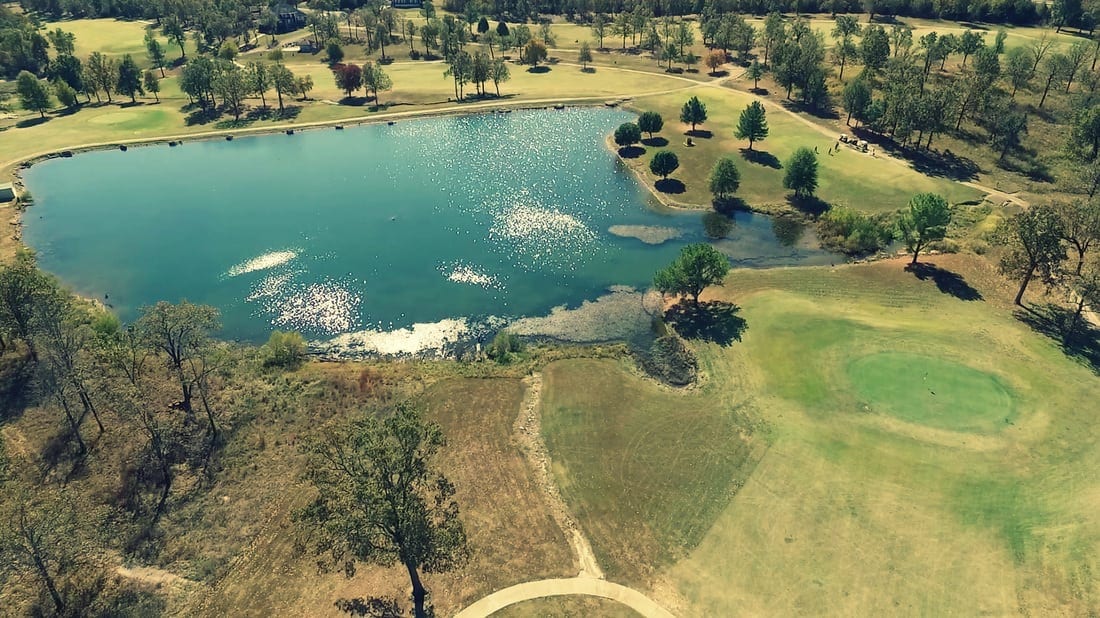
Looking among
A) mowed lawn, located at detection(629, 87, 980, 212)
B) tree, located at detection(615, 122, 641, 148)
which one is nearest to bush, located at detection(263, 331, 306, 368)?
mowed lawn, located at detection(629, 87, 980, 212)

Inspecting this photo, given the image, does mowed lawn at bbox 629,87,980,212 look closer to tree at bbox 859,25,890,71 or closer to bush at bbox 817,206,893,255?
bush at bbox 817,206,893,255

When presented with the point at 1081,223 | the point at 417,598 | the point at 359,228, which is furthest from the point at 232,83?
the point at 1081,223

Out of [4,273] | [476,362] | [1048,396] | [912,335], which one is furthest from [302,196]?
[1048,396]

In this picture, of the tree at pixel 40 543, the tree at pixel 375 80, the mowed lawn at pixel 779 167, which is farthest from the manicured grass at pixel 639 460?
the tree at pixel 375 80

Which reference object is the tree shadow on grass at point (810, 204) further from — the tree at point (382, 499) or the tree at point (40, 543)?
the tree at point (40, 543)

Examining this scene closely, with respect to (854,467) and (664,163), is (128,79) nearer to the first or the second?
(664,163)

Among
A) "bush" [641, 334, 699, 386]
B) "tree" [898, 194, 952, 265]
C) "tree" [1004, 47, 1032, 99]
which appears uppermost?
"tree" [1004, 47, 1032, 99]

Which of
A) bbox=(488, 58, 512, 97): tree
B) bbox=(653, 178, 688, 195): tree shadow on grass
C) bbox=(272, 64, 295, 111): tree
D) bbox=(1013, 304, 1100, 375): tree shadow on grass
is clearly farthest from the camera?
bbox=(488, 58, 512, 97): tree
